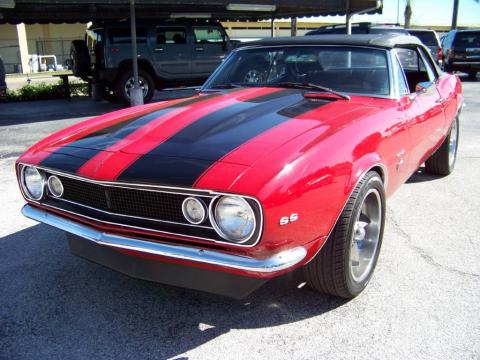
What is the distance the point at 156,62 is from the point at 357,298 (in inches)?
381

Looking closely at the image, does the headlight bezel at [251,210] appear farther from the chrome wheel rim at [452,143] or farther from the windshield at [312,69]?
the chrome wheel rim at [452,143]

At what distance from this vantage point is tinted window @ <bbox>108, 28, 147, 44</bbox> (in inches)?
424

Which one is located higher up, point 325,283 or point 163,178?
point 163,178

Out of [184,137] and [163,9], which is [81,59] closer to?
[163,9]

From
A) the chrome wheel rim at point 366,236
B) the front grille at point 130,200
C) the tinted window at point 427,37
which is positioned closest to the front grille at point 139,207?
the front grille at point 130,200

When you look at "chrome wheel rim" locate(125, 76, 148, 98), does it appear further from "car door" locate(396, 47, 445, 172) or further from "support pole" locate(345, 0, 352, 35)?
"car door" locate(396, 47, 445, 172)

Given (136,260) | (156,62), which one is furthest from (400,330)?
(156,62)

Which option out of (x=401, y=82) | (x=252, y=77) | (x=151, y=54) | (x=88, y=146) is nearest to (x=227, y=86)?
(x=252, y=77)

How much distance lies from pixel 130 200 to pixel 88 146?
50cm

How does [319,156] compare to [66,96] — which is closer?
[319,156]

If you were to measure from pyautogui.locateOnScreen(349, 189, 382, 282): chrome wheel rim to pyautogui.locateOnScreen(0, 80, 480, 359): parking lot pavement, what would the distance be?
0.48ft

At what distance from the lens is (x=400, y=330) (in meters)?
2.42

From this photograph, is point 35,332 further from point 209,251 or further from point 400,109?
point 400,109

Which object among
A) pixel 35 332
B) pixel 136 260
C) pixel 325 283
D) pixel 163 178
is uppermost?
pixel 163 178
